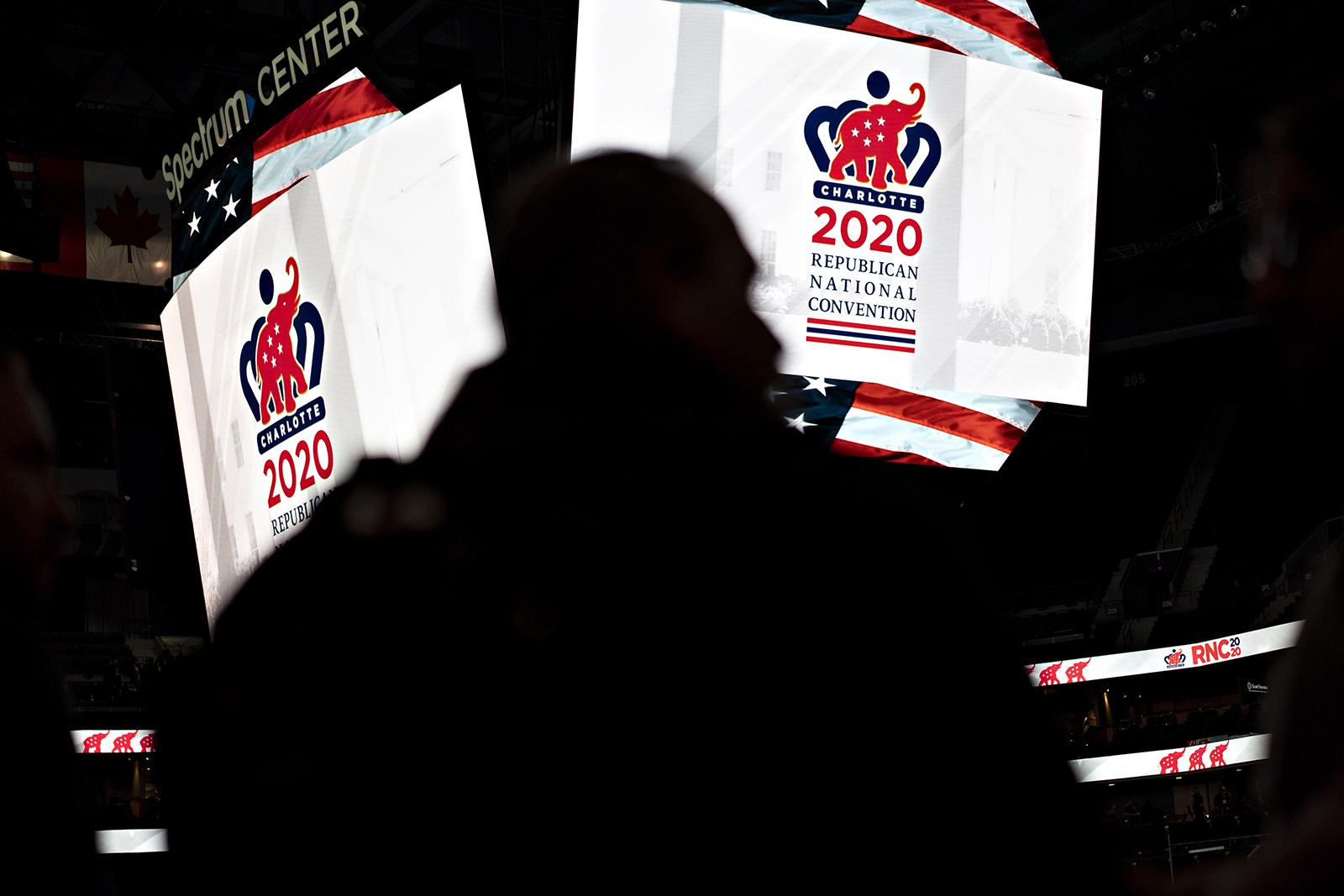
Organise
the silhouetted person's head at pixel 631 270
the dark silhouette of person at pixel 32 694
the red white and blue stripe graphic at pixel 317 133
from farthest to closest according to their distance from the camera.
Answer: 1. the red white and blue stripe graphic at pixel 317 133
2. the dark silhouette of person at pixel 32 694
3. the silhouetted person's head at pixel 631 270

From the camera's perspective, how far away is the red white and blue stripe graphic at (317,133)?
13.0 ft

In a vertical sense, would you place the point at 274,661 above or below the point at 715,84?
below

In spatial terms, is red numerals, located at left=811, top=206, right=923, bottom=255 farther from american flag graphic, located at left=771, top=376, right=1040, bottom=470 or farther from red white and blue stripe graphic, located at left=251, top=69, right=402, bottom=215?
red white and blue stripe graphic, located at left=251, top=69, right=402, bottom=215

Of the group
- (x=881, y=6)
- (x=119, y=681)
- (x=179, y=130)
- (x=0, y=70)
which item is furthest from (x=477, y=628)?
(x=119, y=681)

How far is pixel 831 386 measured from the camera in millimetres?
4000

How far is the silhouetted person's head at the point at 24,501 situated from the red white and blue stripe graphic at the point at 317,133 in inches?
109

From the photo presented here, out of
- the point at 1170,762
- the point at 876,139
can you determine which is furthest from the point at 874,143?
the point at 1170,762

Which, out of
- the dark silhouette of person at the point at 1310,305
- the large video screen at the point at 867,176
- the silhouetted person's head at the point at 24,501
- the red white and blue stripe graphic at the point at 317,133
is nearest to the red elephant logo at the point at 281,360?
the red white and blue stripe graphic at the point at 317,133

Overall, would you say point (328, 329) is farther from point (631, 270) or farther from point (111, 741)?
point (111, 741)

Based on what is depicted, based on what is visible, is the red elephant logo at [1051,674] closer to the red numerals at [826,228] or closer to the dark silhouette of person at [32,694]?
the red numerals at [826,228]

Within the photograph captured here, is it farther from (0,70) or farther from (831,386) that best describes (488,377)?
(0,70)

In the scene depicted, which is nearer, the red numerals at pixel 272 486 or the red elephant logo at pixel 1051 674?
the red numerals at pixel 272 486

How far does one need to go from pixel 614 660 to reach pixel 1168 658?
1631 centimetres

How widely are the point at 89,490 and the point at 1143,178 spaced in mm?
15094
